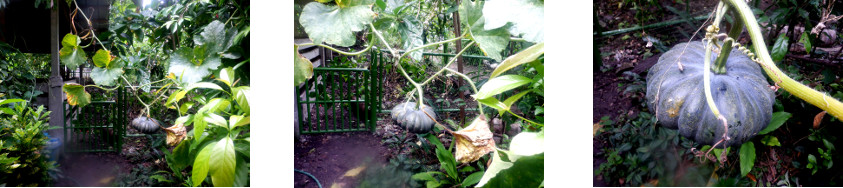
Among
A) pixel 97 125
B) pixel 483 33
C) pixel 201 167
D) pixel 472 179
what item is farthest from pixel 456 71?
pixel 97 125

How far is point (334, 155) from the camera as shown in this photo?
2.77 feet

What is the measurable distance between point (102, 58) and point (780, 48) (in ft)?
5.24

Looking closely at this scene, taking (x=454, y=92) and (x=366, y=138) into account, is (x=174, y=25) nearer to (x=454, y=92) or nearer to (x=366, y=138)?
(x=366, y=138)

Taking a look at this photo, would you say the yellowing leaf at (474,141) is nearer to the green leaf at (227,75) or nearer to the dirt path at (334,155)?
the dirt path at (334,155)

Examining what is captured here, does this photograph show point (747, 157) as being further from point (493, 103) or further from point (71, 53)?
point (71, 53)

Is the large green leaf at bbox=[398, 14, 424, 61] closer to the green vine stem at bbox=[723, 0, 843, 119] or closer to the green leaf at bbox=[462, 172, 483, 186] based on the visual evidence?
the green leaf at bbox=[462, 172, 483, 186]

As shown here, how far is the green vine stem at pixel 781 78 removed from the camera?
58 cm

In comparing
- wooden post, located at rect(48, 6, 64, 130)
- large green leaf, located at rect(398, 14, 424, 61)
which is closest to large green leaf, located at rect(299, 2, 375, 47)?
large green leaf, located at rect(398, 14, 424, 61)

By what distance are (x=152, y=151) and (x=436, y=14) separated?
806mm

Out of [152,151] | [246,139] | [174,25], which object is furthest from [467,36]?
[152,151]

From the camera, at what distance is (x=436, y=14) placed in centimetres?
92

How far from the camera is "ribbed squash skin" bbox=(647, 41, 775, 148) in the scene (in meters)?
0.68

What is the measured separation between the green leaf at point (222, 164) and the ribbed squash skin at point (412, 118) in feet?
1.05

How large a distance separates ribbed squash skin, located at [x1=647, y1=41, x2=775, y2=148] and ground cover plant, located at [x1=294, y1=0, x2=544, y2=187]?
0.23 m
